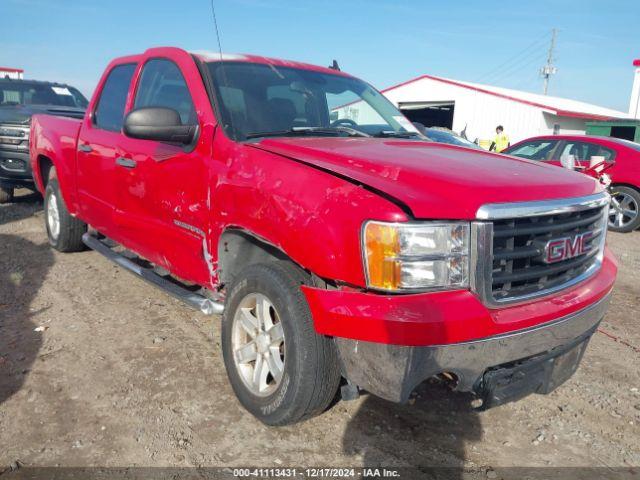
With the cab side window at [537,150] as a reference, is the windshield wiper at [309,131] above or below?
above

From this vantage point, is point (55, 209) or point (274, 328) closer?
point (274, 328)

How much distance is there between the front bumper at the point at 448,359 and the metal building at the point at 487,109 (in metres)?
21.9

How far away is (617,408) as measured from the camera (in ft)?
9.86

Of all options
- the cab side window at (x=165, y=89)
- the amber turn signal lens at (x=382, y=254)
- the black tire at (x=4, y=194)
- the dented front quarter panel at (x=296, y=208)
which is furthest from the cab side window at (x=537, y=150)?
the black tire at (x=4, y=194)

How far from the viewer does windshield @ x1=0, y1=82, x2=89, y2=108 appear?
895 cm

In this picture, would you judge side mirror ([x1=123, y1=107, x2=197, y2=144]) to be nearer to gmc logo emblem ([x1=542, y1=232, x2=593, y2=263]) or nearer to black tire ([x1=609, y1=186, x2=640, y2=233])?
gmc logo emblem ([x1=542, y1=232, x2=593, y2=263])

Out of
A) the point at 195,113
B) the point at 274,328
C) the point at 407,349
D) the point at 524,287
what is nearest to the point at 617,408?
the point at 524,287

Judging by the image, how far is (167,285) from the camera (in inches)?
138

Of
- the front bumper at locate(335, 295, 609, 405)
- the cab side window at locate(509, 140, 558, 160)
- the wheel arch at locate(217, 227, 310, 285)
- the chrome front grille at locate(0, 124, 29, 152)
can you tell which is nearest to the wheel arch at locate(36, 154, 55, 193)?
the chrome front grille at locate(0, 124, 29, 152)

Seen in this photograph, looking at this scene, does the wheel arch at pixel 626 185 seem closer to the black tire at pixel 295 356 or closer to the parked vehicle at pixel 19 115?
the black tire at pixel 295 356

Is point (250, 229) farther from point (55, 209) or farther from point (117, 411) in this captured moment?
point (55, 209)

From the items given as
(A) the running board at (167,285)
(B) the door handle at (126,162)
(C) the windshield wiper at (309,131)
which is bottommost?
(A) the running board at (167,285)

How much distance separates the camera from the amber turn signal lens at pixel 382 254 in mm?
1990

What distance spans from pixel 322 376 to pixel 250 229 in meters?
0.80
